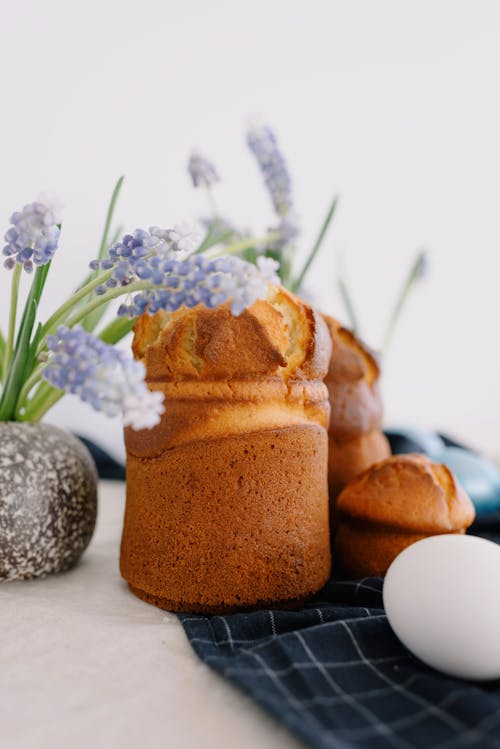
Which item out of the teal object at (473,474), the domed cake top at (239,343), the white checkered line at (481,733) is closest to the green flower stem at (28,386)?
the domed cake top at (239,343)

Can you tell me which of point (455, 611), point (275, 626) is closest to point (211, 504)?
point (275, 626)

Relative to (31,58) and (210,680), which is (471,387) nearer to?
(31,58)

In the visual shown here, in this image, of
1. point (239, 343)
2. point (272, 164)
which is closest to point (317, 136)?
point (272, 164)

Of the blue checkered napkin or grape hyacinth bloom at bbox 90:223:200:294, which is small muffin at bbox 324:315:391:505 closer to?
the blue checkered napkin

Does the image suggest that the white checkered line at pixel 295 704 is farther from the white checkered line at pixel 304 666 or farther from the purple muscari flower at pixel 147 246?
the purple muscari flower at pixel 147 246

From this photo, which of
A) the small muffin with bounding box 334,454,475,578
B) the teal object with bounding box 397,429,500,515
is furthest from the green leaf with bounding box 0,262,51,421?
the teal object with bounding box 397,429,500,515

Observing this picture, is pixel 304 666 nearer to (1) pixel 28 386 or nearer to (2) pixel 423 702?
(2) pixel 423 702

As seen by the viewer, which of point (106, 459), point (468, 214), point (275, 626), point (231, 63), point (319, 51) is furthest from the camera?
point (468, 214)
